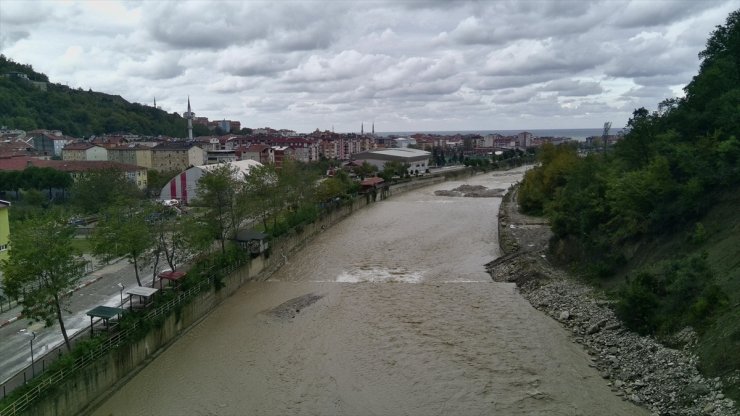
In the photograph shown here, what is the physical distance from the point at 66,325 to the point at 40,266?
346 centimetres

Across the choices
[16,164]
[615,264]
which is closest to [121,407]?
[615,264]

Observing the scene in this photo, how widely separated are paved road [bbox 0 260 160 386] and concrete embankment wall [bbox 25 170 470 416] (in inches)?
33.3

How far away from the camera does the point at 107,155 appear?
50.2m

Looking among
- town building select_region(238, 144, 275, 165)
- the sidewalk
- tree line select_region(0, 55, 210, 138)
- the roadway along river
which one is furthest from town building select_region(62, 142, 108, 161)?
the roadway along river

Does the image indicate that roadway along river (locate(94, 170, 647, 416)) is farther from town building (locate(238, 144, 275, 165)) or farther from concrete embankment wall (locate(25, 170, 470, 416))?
town building (locate(238, 144, 275, 165))

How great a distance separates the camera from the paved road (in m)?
10.8

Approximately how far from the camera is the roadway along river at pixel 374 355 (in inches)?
407

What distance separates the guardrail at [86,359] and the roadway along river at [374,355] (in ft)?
2.91

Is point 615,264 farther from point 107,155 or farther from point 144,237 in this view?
point 107,155

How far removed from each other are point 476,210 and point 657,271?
23.4 meters

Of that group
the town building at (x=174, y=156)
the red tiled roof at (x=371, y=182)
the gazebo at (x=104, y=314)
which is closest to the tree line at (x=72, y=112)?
the town building at (x=174, y=156)

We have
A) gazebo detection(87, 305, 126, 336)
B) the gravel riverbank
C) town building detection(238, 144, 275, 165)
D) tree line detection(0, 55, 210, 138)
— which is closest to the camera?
the gravel riverbank

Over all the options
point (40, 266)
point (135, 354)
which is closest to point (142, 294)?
point (135, 354)

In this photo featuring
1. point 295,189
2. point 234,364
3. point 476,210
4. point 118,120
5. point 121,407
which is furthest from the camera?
point 118,120
